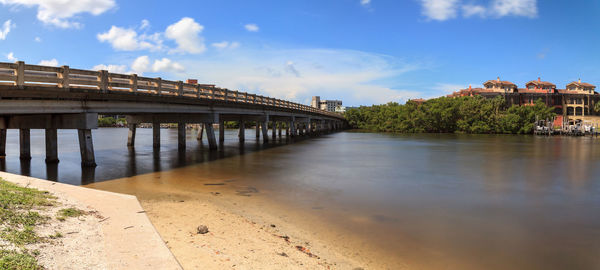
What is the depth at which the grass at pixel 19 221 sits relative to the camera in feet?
15.6

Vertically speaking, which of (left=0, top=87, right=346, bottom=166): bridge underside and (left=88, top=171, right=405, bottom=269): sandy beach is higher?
(left=0, top=87, right=346, bottom=166): bridge underside

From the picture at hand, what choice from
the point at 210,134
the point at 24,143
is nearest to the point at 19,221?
the point at 24,143

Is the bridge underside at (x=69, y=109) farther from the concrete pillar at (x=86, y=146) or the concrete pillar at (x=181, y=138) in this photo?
the concrete pillar at (x=181, y=138)

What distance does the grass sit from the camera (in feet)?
15.6

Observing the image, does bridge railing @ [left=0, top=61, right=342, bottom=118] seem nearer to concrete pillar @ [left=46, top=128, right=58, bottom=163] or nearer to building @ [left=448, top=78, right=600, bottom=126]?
concrete pillar @ [left=46, top=128, right=58, bottom=163]

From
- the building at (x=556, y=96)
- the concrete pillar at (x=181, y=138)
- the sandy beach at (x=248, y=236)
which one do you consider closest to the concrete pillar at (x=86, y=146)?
the sandy beach at (x=248, y=236)

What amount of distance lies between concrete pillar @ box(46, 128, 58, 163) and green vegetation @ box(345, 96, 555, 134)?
8673cm

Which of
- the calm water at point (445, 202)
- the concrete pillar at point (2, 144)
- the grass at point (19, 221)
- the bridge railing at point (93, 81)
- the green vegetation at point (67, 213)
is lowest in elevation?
the calm water at point (445, 202)

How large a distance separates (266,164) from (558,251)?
17271 millimetres

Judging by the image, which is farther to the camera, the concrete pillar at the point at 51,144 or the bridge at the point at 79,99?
Answer: the concrete pillar at the point at 51,144

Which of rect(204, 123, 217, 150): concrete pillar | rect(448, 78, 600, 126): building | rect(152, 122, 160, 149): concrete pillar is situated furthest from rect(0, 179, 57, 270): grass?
rect(448, 78, 600, 126): building

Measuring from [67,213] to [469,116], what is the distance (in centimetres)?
9404

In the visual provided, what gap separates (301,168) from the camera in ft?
70.6

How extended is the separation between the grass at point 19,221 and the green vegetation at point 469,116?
9209cm
